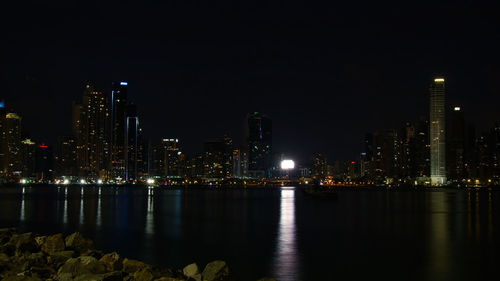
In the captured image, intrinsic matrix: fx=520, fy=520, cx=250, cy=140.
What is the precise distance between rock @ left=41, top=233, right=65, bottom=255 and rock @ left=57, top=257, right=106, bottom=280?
3.99m

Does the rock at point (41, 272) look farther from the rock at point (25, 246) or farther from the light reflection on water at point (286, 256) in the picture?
the light reflection on water at point (286, 256)

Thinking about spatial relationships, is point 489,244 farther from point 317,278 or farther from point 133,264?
point 133,264

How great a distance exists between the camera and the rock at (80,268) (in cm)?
1381

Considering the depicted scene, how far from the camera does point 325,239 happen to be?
34156 mm

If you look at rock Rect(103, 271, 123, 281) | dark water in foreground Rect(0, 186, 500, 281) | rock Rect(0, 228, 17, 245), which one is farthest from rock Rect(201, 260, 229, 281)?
rock Rect(0, 228, 17, 245)

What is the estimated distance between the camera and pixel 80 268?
1399cm

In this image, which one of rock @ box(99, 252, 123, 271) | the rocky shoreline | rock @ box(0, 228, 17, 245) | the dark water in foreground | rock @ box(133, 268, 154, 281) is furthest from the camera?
the dark water in foreground

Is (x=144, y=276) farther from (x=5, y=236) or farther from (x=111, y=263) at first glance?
(x=5, y=236)

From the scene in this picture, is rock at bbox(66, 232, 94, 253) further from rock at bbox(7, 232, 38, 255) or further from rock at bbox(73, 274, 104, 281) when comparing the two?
rock at bbox(73, 274, 104, 281)

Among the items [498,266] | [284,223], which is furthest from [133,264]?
[284,223]

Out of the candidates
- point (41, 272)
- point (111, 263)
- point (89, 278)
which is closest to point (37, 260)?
point (41, 272)

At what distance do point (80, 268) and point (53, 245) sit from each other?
4628mm

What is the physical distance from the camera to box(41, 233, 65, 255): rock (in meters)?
17.9

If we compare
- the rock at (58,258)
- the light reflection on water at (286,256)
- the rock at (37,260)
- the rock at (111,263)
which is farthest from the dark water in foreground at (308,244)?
the rock at (37,260)
